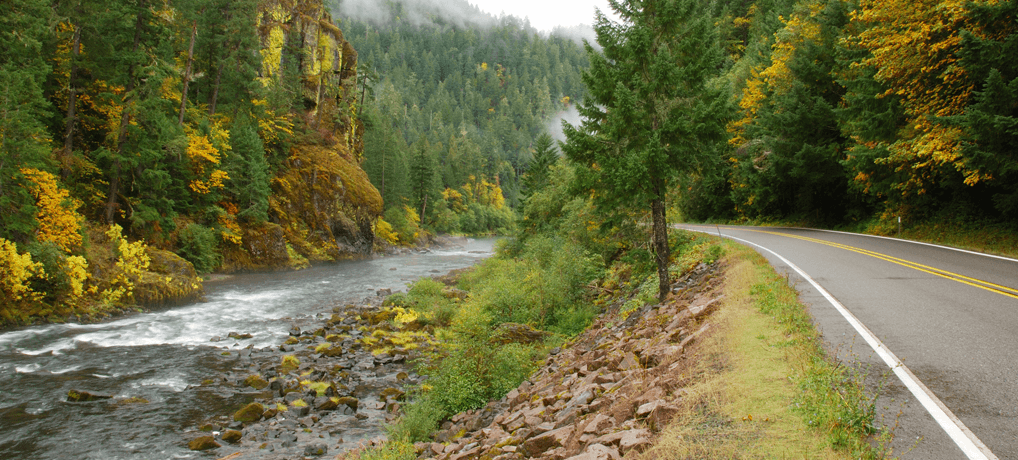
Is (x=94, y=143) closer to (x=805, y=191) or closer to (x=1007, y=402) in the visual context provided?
(x=1007, y=402)

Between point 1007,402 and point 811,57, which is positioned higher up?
point 811,57

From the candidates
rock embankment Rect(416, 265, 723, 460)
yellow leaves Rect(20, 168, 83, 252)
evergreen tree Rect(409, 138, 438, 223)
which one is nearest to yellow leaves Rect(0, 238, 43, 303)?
yellow leaves Rect(20, 168, 83, 252)

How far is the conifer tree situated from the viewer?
11.2 m

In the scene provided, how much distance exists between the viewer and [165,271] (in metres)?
24.4

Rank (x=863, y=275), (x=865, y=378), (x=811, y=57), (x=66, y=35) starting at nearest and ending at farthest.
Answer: (x=865, y=378)
(x=863, y=275)
(x=66, y=35)
(x=811, y=57)

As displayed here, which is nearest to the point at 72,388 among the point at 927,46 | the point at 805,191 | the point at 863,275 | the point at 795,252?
the point at 863,275

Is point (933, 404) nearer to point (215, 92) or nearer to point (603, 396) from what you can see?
point (603, 396)

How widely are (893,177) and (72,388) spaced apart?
96.0 feet

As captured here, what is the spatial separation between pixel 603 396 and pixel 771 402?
109 inches

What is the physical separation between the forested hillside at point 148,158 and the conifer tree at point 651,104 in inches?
853

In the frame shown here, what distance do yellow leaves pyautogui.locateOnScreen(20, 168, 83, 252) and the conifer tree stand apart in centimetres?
2225

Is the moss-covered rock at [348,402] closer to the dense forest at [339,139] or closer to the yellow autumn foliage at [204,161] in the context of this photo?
the dense forest at [339,139]

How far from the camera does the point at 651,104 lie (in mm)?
11734

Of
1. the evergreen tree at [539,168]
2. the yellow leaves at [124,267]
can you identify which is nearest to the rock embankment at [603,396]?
the yellow leaves at [124,267]
